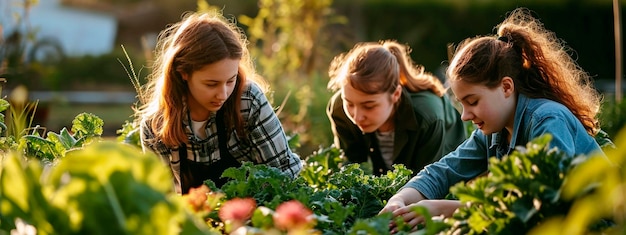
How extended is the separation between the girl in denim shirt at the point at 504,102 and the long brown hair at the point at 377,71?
49.0 inches

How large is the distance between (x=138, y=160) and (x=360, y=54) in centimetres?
308

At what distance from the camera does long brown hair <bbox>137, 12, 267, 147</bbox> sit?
3.77 metres

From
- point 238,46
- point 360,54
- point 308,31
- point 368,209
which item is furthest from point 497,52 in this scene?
point 308,31

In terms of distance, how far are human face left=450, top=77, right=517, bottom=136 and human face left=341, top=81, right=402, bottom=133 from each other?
147 cm

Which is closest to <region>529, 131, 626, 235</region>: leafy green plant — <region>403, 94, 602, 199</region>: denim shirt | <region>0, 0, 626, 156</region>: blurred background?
<region>403, 94, 602, 199</region>: denim shirt

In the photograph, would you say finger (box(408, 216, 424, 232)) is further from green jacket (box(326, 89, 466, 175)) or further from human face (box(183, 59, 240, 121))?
green jacket (box(326, 89, 466, 175))

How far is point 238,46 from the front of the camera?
379 cm

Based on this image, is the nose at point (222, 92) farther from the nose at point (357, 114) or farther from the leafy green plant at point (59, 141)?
the nose at point (357, 114)

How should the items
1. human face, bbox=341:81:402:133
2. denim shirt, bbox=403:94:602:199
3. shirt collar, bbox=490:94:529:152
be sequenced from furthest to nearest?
human face, bbox=341:81:402:133, shirt collar, bbox=490:94:529:152, denim shirt, bbox=403:94:602:199

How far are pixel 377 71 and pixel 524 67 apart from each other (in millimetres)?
1463

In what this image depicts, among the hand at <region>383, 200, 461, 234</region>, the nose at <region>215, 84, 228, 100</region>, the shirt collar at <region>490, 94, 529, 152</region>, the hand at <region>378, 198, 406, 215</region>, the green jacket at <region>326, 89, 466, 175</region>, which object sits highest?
the shirt collar at <region>490, 94, 529, 152</region>

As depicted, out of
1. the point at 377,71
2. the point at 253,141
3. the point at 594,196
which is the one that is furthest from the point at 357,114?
the point at 594,196

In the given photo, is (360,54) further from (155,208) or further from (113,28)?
(113,28)

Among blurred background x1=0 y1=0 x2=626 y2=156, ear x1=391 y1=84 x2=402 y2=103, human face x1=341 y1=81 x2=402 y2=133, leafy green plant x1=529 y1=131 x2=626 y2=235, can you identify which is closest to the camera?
leafy green plant x1=529 y1=131 x2=626 y2=235
